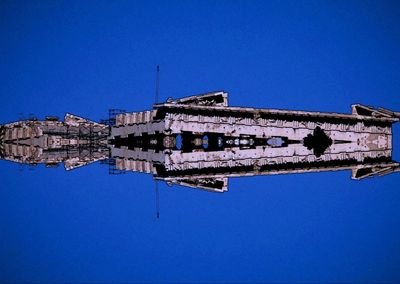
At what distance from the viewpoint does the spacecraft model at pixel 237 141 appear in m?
35.0

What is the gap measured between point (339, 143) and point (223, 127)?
43.9 ft

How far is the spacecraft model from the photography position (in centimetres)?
3503

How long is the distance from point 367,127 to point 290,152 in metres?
10.0

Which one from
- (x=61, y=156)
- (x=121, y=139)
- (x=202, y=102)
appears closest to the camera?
(x=202, y=102)

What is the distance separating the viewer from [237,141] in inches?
1474

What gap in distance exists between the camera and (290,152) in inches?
1543

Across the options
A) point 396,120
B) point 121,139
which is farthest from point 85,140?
point 396,120

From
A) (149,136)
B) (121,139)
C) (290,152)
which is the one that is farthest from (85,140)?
(290,152)

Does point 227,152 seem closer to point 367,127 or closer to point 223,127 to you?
point 223,127

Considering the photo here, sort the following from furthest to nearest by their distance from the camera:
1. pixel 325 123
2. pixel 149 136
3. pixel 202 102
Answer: pixel 325 123
pixel 149 136
pixel 202 102

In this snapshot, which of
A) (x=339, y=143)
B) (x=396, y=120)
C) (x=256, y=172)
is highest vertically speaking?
(x=396, y=120)

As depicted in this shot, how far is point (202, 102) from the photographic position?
116 ft

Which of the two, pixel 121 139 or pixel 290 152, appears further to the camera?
pixel 121 139

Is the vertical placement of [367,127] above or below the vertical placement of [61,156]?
above
